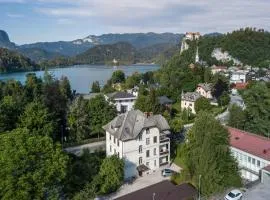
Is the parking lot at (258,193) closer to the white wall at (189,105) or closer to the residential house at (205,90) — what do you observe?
the white wall at (189,105)

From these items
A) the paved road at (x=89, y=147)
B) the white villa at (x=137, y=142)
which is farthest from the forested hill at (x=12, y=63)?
the white villa at (x=137, y=142)

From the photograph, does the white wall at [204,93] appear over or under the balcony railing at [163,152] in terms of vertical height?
over

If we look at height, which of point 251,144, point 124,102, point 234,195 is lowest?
point 234,195

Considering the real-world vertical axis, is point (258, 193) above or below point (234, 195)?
below

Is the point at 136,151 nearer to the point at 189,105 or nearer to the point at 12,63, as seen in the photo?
the point at 189,105

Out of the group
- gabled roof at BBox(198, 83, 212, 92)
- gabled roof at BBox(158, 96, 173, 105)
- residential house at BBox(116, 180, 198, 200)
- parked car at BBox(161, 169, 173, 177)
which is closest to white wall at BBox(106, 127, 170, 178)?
parked car at BBox(161, 169, 173, 177)

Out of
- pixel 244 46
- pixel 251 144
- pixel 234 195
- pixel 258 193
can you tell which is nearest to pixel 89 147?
pixel 251 144

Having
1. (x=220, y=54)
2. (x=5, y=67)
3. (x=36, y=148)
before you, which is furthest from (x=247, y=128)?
(x=5, y=67)
